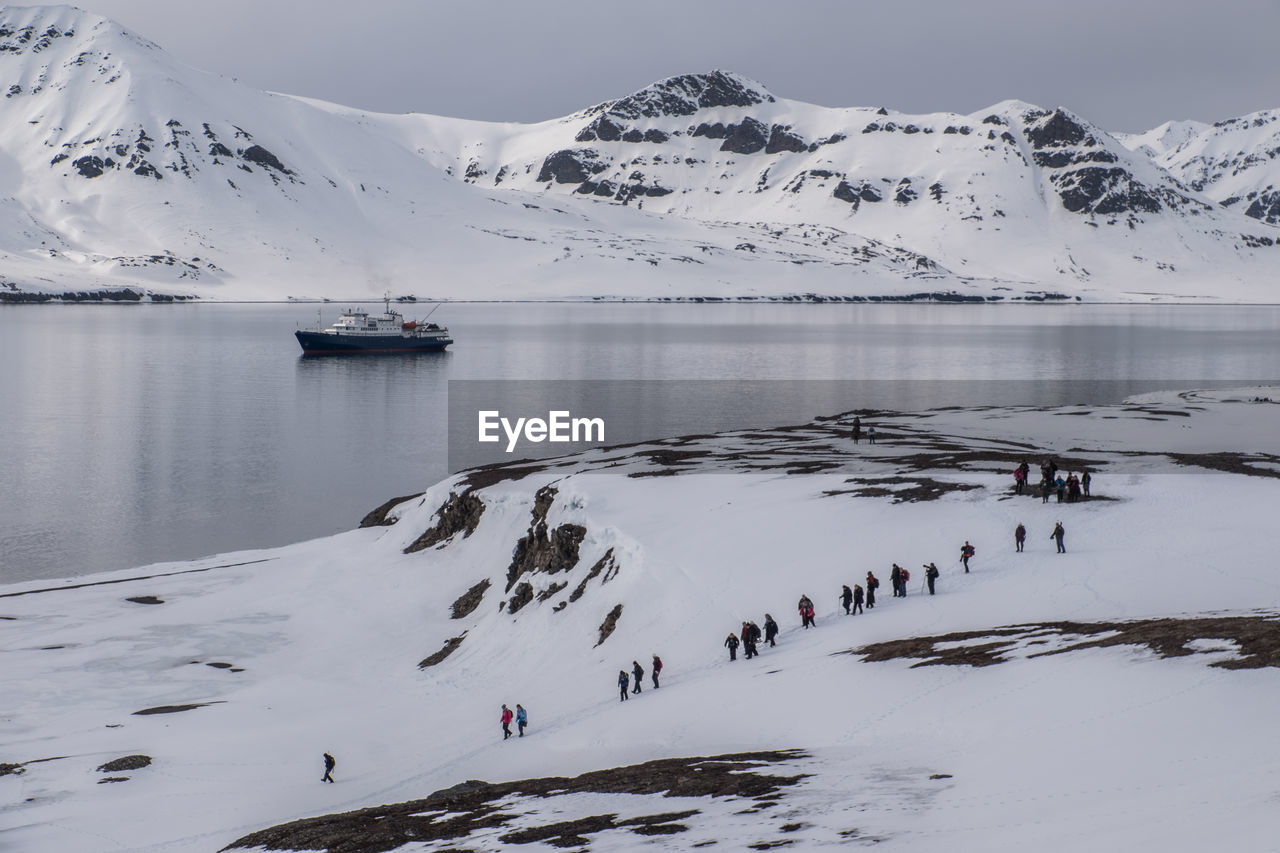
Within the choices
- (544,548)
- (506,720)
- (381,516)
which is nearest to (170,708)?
(506,720)

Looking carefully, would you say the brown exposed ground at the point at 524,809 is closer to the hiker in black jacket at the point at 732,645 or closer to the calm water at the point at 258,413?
the hiker in black jacket at the point at 732,645

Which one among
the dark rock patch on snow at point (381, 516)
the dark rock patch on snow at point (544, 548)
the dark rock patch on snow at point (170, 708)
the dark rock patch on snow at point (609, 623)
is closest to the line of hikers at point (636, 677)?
the dark rock patch on snow at point (609, 623)

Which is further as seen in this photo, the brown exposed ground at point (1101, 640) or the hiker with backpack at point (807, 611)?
the hiker with backpack at point (807, 611)

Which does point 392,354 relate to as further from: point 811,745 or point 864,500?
point 811,745

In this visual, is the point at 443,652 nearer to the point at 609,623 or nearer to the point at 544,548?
the point at 544,548

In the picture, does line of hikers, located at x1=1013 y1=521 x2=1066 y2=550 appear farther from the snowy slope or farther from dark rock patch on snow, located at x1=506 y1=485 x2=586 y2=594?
dark rock patch on snow, located at x1=506 y1=485 x2=586 y2=594

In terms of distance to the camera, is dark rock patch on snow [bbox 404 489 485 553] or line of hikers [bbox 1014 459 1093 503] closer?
line of hikers [bbox 1014 459 1093 503]

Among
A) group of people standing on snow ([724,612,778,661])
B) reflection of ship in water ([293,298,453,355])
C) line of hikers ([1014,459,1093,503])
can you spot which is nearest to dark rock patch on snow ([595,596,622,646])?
group of people standing on snow ([724,612,778,661])
